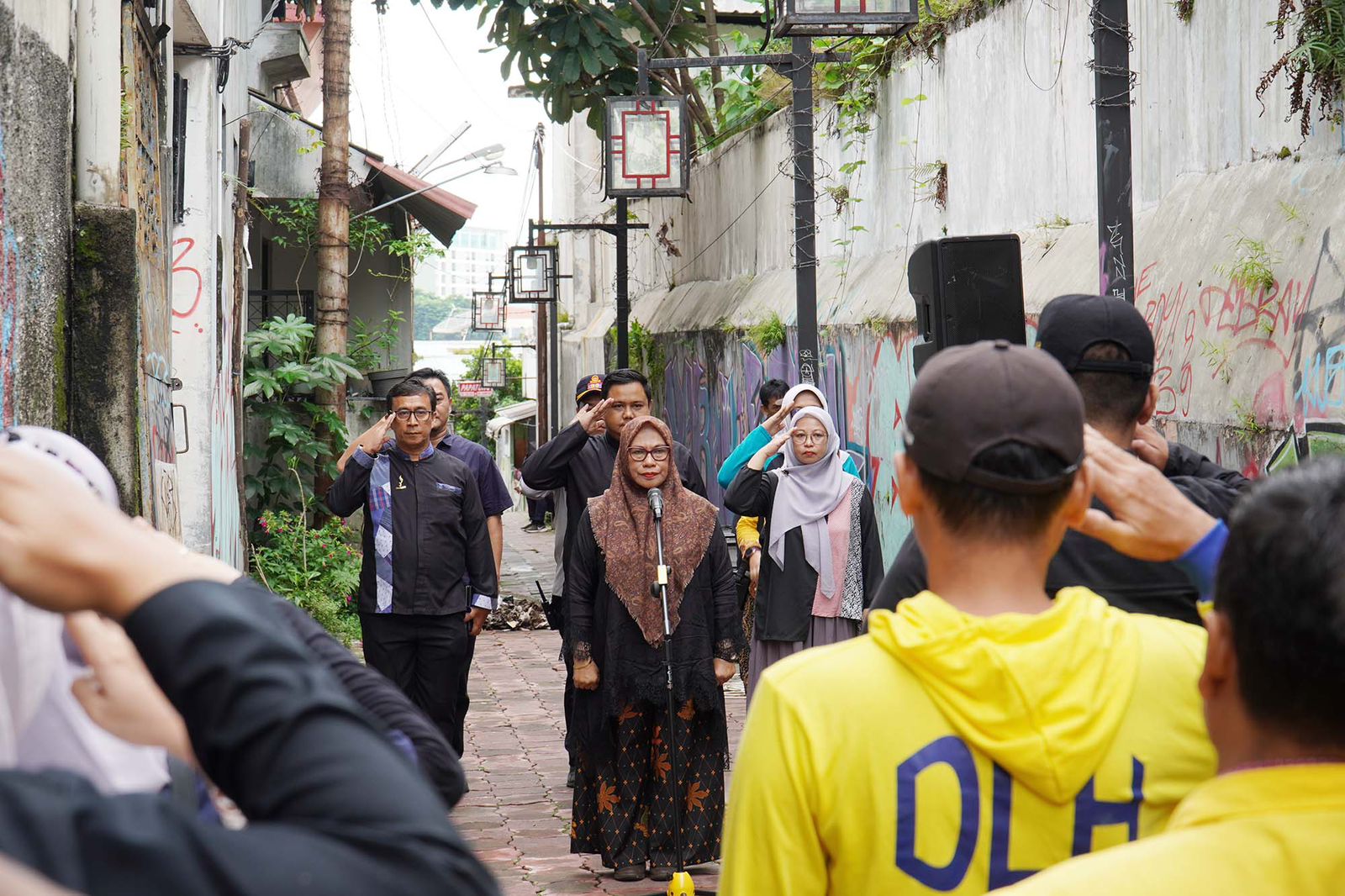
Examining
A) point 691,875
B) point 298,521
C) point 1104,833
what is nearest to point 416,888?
point 1104,833

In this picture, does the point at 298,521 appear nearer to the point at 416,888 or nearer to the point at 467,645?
the point at 467,645

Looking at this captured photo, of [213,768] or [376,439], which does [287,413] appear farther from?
[213,768]

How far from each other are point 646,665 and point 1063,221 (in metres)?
4.13

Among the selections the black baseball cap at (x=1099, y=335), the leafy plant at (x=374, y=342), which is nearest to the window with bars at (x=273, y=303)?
the leafy plant at (x=374, y=342)

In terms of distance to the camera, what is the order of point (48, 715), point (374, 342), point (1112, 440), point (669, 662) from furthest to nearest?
1. point (374, 342)
2. point (669, 662)
3. point (1112, 440)
4. point (48, 715)

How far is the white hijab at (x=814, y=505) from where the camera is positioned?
22.3 feet

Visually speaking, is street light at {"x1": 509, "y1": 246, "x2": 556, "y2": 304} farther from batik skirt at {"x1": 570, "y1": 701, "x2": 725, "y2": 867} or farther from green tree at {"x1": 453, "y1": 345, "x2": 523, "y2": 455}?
green tree at {"x1": 453, "y1": 345, "x2": 523, "y2": 455}

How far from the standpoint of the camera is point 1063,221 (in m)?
8.78

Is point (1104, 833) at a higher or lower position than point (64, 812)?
lower

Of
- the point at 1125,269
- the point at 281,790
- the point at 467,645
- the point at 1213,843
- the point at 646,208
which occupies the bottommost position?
the point at 467,645

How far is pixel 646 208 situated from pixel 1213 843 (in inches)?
845

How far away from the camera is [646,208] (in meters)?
22.4

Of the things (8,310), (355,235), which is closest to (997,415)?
(8,310)

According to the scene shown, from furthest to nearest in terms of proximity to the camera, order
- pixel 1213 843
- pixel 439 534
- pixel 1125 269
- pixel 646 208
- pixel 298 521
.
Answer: pixel 646 208, pixel 298 521, pixel 439 534, pixel 1125 269, pixel 1213 843
